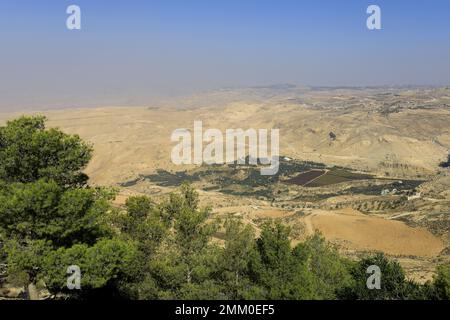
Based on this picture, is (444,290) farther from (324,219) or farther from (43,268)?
(324,219)

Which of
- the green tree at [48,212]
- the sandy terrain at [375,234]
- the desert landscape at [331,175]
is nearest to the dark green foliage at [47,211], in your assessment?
the green tree at [48,212]

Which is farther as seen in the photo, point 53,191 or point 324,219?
point 324,219

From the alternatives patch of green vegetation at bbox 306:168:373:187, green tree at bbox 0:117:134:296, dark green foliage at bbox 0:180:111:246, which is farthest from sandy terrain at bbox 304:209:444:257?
dark green foliage at bbox 0:180:111:246

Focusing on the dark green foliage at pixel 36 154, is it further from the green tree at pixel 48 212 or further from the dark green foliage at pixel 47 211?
the dark green foliage at pixel 47 211

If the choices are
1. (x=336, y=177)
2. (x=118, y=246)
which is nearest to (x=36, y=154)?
(x=118, y=246)

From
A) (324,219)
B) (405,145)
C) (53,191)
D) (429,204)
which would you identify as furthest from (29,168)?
(405,145)
